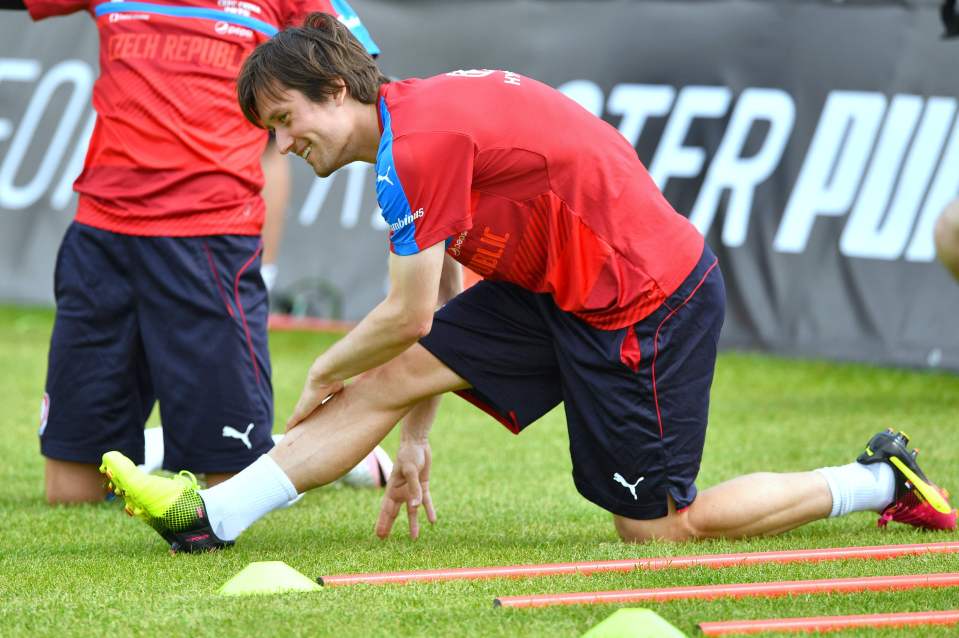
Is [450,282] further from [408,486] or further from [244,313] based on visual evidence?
[244,313]

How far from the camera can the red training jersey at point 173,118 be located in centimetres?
485

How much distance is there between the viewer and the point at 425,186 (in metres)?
3.59

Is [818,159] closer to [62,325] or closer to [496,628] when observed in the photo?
[62,325]

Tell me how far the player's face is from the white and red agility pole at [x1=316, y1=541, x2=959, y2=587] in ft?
3.36

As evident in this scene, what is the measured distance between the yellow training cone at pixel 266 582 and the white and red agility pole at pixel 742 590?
1.69 feet

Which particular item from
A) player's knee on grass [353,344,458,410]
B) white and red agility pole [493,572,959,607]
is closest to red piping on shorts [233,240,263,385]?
player's knee on grass [353,344,458,410]

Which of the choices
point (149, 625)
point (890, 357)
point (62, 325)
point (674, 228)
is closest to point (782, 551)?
point (674, 228)

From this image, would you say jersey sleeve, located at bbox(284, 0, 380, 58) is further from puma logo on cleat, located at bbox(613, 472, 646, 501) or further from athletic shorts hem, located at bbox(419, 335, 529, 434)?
puma logo on cleat, located at bbox(613, 472, 646, 501)

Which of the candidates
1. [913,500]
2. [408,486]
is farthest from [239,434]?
[913,500]

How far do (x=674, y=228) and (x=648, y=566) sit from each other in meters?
0.92

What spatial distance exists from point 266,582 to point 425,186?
3.31 ft

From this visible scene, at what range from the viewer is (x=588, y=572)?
3.65 m

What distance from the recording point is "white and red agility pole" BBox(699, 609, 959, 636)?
302 centimetres

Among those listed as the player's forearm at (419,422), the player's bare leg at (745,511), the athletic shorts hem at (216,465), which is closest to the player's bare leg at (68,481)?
the athletic shorts hem at (216,465)
